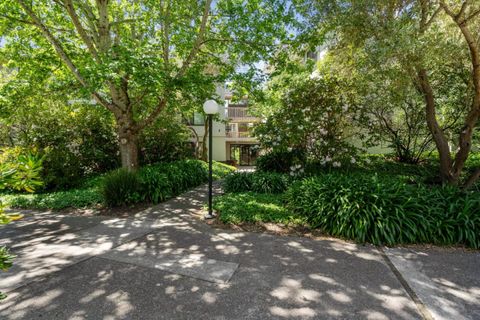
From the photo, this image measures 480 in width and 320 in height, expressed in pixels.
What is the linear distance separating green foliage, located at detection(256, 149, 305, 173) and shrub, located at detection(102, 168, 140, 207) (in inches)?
192

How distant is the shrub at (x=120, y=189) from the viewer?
237 inches

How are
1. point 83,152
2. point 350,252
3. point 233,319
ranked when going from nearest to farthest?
1. point 233,319
2. point 350,252
3. point 83,152

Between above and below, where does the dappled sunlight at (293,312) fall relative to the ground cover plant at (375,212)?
below

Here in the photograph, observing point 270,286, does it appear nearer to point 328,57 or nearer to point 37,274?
point 37,274

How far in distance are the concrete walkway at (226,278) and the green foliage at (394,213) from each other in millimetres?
291

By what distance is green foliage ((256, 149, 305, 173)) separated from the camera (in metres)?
8.65

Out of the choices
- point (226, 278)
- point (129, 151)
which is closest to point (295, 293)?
point (226, 278)

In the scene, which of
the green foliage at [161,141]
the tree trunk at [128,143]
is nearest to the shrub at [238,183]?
the tree trunk at [128,143]

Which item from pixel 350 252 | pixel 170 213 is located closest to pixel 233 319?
pixel 350 252

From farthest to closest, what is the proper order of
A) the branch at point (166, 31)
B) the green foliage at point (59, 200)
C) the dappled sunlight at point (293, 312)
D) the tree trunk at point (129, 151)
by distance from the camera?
the tree trunk at point (129, 151) → the branch at point (166, 31) → the green foliage at point (59, 200) → the dappled sunlight at point (293, 312)

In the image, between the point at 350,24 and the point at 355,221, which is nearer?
the point at 355,221

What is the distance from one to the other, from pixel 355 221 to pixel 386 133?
278 inches

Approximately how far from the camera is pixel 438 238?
3.93m

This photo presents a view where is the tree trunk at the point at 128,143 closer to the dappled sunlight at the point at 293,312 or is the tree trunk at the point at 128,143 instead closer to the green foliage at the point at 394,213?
the green foliage at the point at 394,213
